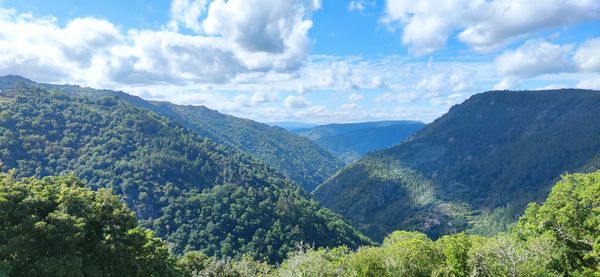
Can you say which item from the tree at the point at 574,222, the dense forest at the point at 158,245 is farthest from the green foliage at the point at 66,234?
the tree at the point at 574,222

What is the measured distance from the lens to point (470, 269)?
154ft

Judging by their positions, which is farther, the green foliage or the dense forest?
the dense forest

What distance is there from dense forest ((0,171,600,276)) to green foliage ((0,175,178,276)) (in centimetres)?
8

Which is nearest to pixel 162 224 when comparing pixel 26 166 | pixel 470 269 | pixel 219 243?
pixel 219 243

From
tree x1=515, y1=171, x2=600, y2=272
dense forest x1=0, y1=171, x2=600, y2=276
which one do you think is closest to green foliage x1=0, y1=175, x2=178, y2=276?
dense forest x1=0, y1=171, x2=600, y2=276

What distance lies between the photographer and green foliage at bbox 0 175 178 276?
3425 cm

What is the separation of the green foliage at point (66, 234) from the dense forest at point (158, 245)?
0.08m

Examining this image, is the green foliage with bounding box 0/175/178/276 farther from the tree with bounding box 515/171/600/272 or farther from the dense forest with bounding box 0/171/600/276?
the tree with bounding box 515/171/600/272

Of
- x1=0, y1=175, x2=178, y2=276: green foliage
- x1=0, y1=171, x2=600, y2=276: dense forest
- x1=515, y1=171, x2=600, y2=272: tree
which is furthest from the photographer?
x1=515, y1=171, x2=600, y2=272: tree

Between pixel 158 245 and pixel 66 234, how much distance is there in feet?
60.2

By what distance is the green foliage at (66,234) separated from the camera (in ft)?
112

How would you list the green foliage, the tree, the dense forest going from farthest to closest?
the tree
the dense forest
the green foliage

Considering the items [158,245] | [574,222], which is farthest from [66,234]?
[574,222]

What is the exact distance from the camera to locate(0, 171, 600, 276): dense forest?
114ft
